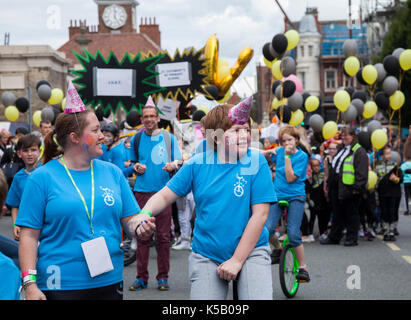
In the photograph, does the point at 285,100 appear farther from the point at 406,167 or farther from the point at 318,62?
the point at 318,62

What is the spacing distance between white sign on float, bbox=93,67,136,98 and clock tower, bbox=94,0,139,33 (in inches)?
3008

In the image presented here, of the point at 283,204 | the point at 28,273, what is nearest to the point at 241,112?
the point at 28,273

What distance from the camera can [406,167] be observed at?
42.4 feet

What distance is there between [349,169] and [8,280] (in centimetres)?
862

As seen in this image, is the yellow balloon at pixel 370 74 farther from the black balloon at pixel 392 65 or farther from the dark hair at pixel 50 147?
the dark hair at pixel 50 147

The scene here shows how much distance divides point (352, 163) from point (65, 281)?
7.92 m

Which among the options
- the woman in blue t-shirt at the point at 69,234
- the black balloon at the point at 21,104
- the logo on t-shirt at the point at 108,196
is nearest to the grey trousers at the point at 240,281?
the woman in blue t-shirt at the point at 69,234

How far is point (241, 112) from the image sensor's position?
11.6 ft

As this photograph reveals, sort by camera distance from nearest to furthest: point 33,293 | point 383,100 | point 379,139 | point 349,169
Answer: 1. point 33,293
2. point 349,169
3. point 379,139
4. point 383,100

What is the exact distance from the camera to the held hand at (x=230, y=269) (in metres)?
3.44

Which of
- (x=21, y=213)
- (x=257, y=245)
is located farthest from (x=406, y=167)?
(x=21, y=213)

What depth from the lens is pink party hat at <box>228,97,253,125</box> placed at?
139 inches

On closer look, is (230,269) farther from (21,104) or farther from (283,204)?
(21,104)

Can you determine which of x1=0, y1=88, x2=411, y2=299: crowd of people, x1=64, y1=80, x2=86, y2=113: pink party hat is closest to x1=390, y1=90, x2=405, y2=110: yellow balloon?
x1=0, y1=88, x2=411, y2=299: crowd of people
